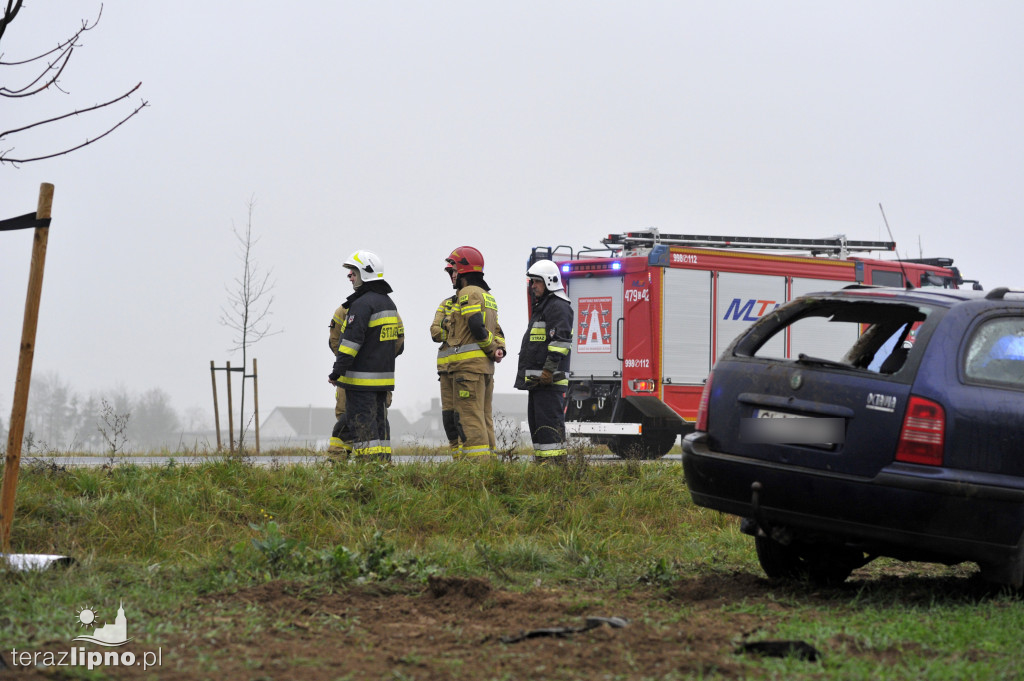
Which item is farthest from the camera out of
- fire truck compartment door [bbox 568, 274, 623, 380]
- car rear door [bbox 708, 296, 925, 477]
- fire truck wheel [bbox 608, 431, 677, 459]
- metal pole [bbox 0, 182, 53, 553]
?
fire truck compartment door [bbox 568, 274, 623, 380]

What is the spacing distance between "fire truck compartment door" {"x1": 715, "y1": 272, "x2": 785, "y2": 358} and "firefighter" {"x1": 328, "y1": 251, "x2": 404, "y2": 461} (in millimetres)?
6848

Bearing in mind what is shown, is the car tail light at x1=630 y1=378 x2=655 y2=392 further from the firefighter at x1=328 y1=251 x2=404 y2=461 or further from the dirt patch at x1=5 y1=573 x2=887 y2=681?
the dirt patch at x1=5 y1=573 x2=887 y2=681

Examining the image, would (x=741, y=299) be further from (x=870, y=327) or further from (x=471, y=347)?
(x=870, y=327)

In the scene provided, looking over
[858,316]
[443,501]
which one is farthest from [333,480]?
[858,316]

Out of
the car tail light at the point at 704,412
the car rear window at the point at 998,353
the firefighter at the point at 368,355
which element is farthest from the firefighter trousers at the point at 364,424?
the car rear window at the point at 998,353

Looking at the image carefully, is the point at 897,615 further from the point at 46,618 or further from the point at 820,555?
the point at 46,618

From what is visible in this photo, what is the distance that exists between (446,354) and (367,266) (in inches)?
53.2

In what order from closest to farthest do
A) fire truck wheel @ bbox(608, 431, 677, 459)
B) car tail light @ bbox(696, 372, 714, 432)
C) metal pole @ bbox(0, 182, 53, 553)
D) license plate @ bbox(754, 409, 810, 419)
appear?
license plate @ bbox(754, 409, 810, 419) → metal pole @ bbox(0, 182, 53, 553) → car tail light @ bbox(696, 372, 714, 432) → fire truck wheel @ bbox(608, 431, 677, 459)

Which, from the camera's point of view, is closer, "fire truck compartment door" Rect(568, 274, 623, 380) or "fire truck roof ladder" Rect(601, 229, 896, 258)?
"fire truck compartment door" Rect(568, 274, 623, 380)

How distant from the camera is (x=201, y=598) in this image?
166 inches

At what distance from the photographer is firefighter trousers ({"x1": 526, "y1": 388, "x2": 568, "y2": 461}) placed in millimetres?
8984

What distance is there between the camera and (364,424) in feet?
27.4

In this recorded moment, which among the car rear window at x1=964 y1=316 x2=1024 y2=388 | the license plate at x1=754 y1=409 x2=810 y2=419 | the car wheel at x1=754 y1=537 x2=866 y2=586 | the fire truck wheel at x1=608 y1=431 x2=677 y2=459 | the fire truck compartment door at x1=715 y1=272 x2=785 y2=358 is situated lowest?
the fire truck wheel at x1=608 y1=431 x2=677 y2=459

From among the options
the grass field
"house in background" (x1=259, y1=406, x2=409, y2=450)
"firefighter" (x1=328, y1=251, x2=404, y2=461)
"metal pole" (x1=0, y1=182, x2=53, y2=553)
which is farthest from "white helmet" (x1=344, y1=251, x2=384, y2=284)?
"house in background" (x1=259, y1=406, x2=409, y2=450)
